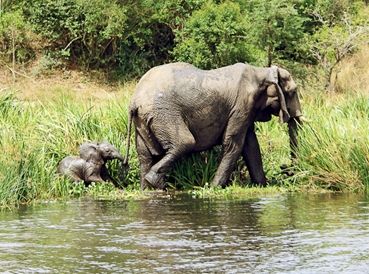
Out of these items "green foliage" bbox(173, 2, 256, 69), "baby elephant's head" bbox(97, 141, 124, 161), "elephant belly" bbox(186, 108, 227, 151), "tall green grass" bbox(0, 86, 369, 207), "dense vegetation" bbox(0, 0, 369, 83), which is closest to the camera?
"tall green grass" bbox(0, 86, 369, 207)

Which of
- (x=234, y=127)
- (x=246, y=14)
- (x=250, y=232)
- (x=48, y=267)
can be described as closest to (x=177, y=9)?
(x=246, y=14)

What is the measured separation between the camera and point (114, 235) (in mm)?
13422

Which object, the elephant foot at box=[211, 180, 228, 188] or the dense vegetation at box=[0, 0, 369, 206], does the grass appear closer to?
the dense vegetation at box=[0, 0, 369, 206]

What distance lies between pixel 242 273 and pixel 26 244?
120 inches

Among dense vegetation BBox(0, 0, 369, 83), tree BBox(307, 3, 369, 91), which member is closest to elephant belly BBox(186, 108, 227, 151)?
tree BBox(307, 3, 369, 91)

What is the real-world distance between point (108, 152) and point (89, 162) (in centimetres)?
42

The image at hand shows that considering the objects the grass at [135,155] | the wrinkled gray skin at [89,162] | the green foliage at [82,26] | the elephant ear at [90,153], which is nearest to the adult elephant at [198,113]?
the grass at [135,155]

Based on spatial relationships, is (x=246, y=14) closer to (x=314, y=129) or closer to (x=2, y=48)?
(x=2, y=48)

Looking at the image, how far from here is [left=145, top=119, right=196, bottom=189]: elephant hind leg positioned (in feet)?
58.0

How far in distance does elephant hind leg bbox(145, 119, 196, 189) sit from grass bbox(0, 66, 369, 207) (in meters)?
0.40

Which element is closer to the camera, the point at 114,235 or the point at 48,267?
the point at 48,267

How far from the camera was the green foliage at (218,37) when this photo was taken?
98.5 ft

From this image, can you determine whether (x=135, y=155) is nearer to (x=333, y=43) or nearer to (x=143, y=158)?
(x=143, y=158)

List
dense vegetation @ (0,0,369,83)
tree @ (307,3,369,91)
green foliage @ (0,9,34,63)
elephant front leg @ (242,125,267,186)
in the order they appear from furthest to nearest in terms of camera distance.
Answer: green foliage @ (0,9,34,63) → tree @ (307,3,369,91) → dense vegetation @ (0,0,369,83) → elephant front leg @ (242,125,267,186)
